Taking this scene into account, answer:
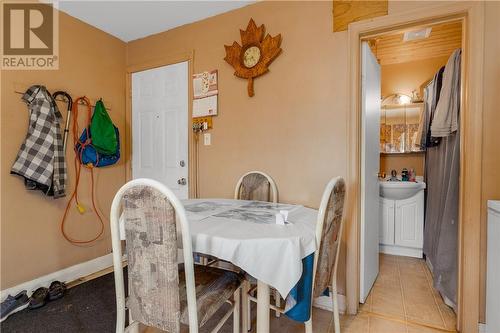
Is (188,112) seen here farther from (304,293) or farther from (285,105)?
(304,293)

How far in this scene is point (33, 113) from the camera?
6.93 ft

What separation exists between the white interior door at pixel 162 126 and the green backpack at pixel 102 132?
34 cm

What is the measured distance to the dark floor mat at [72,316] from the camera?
1.66 metres

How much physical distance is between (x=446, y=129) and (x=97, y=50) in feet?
10.9

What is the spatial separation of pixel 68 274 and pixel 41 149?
1.15 m

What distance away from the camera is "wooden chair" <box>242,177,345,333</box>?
46.6 inches

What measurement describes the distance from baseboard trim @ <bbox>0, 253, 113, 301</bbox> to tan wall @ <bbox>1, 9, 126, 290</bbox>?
0.04m

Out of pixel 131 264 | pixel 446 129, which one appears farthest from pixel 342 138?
pixel 131 264

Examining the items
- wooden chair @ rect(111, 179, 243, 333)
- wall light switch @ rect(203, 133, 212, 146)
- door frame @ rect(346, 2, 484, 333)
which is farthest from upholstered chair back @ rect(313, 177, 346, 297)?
wall light switch @ rect(203, 133, 212, 146)

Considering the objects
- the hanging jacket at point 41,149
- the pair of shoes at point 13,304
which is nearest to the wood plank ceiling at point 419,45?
the hanging jacket at point 41,149

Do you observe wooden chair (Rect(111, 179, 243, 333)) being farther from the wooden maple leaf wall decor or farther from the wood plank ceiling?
the wood plank ceiling

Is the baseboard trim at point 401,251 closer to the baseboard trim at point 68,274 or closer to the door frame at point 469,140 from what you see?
the door frame at point 469,140

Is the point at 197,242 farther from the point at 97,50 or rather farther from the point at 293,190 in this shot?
the point at 97,50

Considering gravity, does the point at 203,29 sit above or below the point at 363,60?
above
